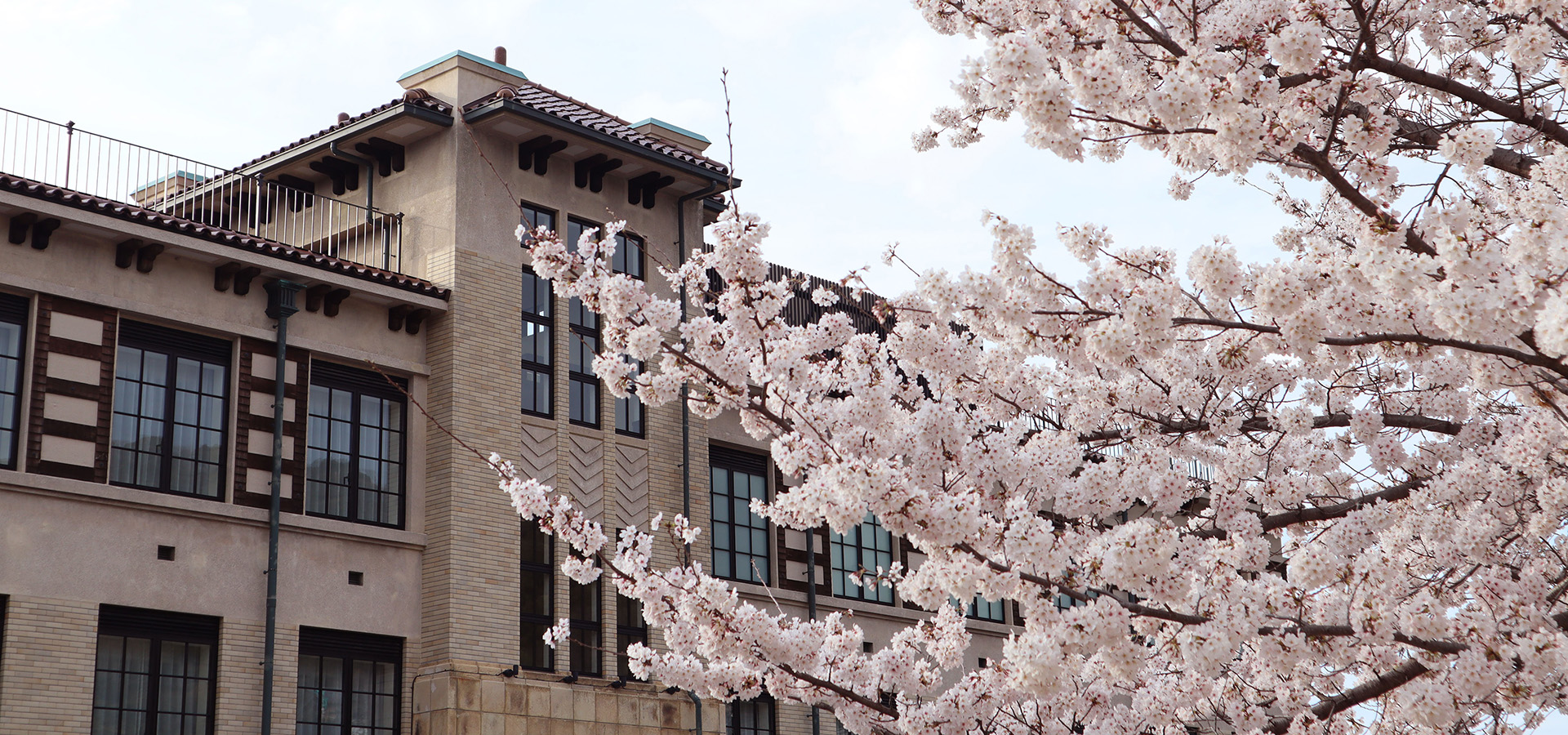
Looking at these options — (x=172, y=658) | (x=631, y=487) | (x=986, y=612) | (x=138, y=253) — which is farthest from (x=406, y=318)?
(x=986, y=612)

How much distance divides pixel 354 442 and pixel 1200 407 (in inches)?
429

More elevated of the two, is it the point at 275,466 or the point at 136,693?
the point at 275,466

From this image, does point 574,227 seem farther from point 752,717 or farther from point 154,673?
point 154,673

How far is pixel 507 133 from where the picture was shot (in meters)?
20.3

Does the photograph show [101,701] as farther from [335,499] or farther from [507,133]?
[507,133]

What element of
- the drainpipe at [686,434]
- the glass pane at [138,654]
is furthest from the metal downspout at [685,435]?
the glass pane at [138,654]

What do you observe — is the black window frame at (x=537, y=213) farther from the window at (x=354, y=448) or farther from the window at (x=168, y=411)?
the window at (x=168, y=411)

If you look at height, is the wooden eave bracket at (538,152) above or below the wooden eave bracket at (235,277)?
above

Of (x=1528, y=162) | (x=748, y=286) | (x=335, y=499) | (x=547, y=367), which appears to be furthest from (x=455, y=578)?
(x=1528, y=162)

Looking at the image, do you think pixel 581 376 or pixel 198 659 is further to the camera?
pixel 581 376

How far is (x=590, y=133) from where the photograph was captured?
2041 centimetres

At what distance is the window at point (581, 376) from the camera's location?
20.3 m

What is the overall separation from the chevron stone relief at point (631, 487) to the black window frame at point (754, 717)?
3.08 meters

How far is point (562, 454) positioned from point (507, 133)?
441 cm
